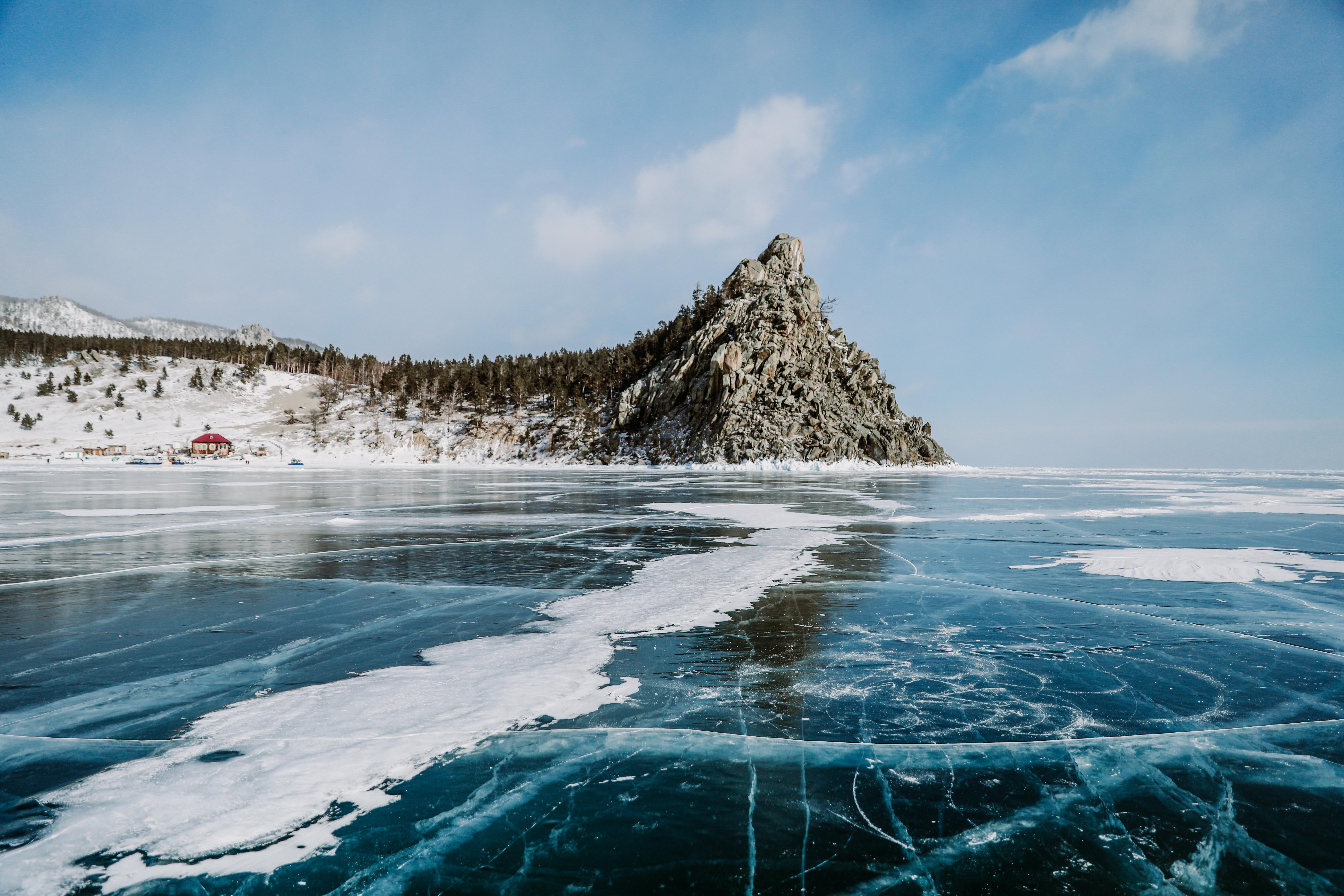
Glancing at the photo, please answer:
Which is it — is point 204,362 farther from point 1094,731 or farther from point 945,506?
point 1094,731

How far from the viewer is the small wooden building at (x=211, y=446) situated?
77.3 m

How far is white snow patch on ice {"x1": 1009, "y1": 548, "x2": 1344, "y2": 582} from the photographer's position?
30.2ft

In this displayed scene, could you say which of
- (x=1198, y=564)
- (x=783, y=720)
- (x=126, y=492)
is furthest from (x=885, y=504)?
(x=126, y=492)

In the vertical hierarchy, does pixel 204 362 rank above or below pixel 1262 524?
above

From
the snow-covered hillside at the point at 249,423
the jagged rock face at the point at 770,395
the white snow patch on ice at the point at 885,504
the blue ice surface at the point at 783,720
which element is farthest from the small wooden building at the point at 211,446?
the white snow patch on ice at the point at 885,504

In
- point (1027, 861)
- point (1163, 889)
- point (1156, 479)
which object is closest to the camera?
point (1163, 889)

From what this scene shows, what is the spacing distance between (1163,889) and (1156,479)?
6064 centimetres

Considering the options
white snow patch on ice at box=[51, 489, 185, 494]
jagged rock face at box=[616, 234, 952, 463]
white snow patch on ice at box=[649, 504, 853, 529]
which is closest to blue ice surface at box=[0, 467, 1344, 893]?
white snow patch on ice at box=[649, 504, 853, 529]

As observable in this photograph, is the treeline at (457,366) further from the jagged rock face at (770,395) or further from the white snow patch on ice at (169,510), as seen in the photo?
the white snow patch on ice at (169,510)

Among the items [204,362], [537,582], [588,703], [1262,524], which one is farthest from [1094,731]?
[204,362]

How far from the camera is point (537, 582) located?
28.4 feet

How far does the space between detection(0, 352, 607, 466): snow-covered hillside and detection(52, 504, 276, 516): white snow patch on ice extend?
5997 centimetres

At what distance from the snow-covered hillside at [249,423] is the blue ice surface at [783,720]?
246 ft

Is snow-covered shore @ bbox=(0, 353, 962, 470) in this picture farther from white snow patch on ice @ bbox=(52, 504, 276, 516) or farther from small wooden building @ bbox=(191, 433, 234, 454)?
white snow patch on ice @ bbox=(52, 504, 276, 516)
